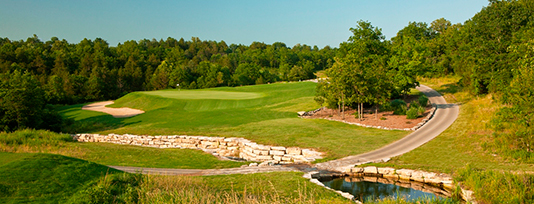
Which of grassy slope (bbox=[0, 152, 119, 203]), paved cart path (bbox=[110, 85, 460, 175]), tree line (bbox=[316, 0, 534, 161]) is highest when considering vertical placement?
tree line (bbox=[316, 0, 534, 161])

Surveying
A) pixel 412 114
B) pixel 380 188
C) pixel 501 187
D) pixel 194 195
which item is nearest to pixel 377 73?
pixel 412 114

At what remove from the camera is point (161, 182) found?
33.7 feet

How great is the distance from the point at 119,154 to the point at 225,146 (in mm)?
7316

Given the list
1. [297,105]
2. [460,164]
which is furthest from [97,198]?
[297,105]

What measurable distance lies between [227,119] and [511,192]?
2692 centimetres

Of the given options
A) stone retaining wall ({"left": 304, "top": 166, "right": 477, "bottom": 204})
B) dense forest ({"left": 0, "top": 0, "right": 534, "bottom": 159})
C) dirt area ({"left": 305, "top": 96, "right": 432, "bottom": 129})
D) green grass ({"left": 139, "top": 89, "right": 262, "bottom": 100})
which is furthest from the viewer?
green grass ({"left": 139, "top": 89, "right": 262, "bottom": 100})

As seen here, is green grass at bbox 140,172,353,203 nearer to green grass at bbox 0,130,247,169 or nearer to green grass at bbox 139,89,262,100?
green grass at bbox 0,130,247,169

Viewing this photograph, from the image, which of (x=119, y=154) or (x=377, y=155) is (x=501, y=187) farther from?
(x=119, y=154)

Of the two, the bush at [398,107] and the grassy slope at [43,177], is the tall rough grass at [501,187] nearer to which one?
the grassy slope at [43,177]

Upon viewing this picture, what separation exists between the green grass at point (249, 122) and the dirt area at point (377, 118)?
2.04 metres

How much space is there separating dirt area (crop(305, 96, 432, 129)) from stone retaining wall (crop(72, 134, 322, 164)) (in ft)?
35.3

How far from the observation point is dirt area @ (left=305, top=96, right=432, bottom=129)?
2757cm

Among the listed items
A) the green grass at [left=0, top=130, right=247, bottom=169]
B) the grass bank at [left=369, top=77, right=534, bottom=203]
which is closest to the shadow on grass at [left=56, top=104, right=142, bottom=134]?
the green grass at [left=0, top=130, right=247, bottom=169]

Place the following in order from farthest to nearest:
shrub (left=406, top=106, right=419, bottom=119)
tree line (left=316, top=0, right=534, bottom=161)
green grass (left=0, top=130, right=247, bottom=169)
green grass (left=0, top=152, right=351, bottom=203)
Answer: tree line (left=316, top=0, right=534, bottom=161), shrub (left=406, top=106, right=419, bottom=119), green grass (left=0, top=130, right=247, bottom=169), green grass (left=0, top=152, right=351, bottom=203)
